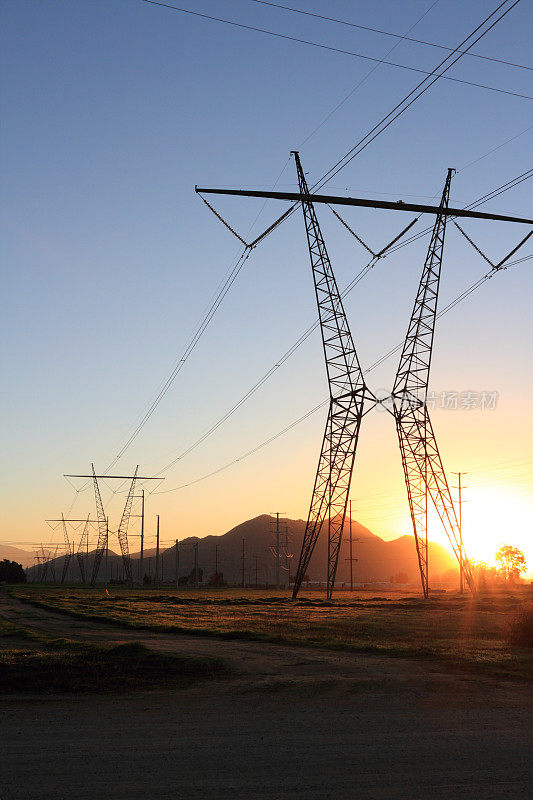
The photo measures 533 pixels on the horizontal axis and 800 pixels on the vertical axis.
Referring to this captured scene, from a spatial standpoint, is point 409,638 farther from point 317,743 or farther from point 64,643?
point 317,743

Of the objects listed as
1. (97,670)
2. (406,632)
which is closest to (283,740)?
(97,670)

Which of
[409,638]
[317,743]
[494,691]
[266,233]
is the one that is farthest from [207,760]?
[266,233]

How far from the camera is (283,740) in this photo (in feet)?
41.9

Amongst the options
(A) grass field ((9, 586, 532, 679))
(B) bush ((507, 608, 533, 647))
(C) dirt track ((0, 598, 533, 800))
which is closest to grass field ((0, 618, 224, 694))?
(C) dirt track ((0, 598, 533, 800))

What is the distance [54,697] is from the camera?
1675 cm

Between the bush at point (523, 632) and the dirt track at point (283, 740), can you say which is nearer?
the dirt track at point (283, 740)

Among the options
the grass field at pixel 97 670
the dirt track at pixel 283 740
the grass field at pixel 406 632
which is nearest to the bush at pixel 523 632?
the grass field at pixel 406 632

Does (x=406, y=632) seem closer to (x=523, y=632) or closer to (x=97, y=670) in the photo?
(x=523, y=632)

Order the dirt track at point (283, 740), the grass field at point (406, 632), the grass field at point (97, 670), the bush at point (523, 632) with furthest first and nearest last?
1. the bush at point (523, 632)
2. the grass field at point (406, 632)
3. the grass field at point (97, 670)
4. the dirt track at point (283, 740)

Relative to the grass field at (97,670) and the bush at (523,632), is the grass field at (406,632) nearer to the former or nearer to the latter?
the bush at (523,632)

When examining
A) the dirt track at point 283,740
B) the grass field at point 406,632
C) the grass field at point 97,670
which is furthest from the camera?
the grass field at point 406,632

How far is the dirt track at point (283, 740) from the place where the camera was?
10320 mm

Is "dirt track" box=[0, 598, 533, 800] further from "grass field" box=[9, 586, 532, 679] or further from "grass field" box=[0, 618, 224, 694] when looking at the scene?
"grass field" box=[9, 586, 532, 679]

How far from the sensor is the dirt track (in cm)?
1032
